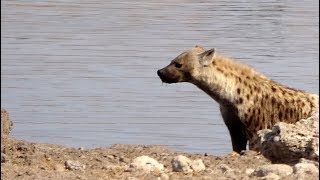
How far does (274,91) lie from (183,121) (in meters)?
1.90

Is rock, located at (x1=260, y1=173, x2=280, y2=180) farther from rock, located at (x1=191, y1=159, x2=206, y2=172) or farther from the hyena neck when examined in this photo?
the hyena neck

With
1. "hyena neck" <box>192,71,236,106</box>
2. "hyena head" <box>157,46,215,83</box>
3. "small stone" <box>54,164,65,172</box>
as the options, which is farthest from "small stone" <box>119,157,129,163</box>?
"hyena head" <box>157,46,215,83</box>

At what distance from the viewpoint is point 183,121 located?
34.8ft

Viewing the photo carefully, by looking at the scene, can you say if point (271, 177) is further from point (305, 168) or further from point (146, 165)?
point (146, 165)

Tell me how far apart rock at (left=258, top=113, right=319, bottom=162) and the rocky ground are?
6cm

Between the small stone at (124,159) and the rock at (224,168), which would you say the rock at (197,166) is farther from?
Result: the small stone at (124,159)

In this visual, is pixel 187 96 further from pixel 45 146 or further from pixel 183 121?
pixel 45 146

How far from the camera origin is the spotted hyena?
8688 millimetres

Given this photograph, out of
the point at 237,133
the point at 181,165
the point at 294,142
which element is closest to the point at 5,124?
the point at 237,133

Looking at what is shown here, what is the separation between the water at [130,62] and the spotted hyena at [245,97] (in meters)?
0.51

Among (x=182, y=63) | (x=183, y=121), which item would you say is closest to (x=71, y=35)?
(x=183, y=121)

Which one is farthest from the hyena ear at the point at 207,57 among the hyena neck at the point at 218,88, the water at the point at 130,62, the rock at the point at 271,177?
the rock at the point at 271,177

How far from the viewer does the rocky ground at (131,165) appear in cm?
631

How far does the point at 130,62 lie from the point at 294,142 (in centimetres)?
748
